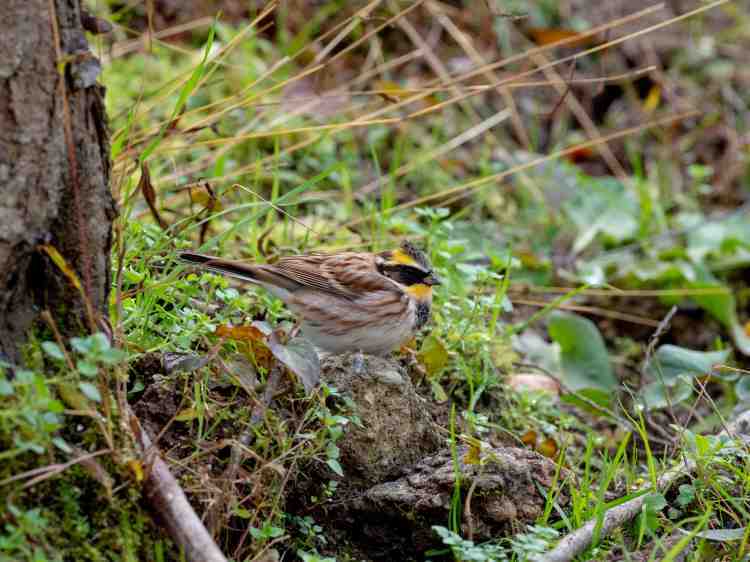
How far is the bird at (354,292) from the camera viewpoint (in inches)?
174

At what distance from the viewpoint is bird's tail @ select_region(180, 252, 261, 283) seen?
13.1ft

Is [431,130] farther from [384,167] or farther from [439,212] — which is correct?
[439,212]

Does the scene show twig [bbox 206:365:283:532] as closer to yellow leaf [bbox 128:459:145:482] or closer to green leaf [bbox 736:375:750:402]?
yellow leaf [bbox 128:459:145:482]

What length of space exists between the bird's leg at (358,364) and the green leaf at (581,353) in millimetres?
1748

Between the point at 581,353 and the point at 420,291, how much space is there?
128 centimetres

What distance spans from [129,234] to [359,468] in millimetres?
1236

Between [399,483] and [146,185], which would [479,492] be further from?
[146,185]

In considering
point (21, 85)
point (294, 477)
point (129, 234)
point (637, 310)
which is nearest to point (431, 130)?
point (637, 310)

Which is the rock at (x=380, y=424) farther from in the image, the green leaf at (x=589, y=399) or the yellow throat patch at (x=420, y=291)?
the green leaf at (x=589, y=399)

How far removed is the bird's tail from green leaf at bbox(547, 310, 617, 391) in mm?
1984

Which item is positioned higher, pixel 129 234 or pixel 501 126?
pixel 129 234

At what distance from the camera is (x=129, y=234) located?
3.94 meters

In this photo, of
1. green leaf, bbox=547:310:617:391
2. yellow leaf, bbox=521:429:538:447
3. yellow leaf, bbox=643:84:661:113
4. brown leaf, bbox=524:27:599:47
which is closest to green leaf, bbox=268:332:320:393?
yellow leaf, bbox=521:429:538:447

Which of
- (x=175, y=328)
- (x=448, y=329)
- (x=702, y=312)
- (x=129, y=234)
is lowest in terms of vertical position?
(x=702, y=312)
